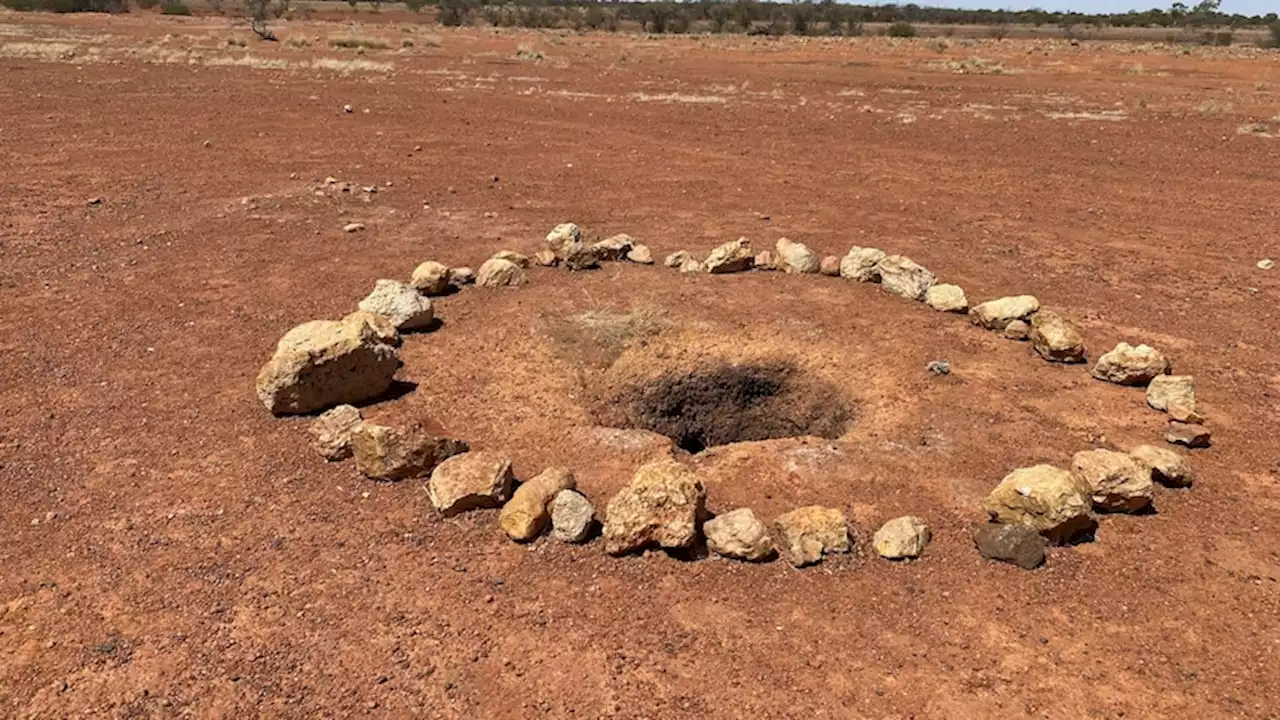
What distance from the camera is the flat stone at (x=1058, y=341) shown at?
19.9ft

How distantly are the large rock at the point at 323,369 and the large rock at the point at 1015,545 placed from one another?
352cm

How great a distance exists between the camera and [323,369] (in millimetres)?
5246

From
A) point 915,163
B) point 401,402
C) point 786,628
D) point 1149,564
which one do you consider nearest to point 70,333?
point 401,402

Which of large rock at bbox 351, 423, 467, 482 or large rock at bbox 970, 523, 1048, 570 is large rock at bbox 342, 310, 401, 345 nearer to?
large rock at bbox 351, 423, 467, 482

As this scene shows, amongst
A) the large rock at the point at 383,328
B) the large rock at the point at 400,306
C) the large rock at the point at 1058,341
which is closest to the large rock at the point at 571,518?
the large rock at the point at 383,328

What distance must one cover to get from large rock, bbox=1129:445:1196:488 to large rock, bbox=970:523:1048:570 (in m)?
1.01

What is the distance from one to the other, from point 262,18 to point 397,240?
120 feet

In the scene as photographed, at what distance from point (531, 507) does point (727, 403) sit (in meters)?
2.39

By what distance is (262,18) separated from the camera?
39.4 meters

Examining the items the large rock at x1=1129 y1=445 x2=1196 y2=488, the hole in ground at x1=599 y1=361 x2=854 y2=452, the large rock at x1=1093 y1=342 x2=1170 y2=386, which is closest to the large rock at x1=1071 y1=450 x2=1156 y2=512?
the large rock at x1=1129 y1=445 x2=1196 y2=488

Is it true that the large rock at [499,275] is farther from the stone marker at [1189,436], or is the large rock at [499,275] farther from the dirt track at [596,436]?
the stone marker at [1189,436]

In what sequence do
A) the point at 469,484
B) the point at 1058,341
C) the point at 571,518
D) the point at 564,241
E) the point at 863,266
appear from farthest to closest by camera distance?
1. the point at 564,241
2. the point at 863,266
3. the point at 1058,341
4. the point at 469,484
5. the point at 571,518

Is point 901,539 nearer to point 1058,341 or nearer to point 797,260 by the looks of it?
point 1058,341

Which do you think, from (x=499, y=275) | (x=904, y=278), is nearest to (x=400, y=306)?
(x=499, y=275)
